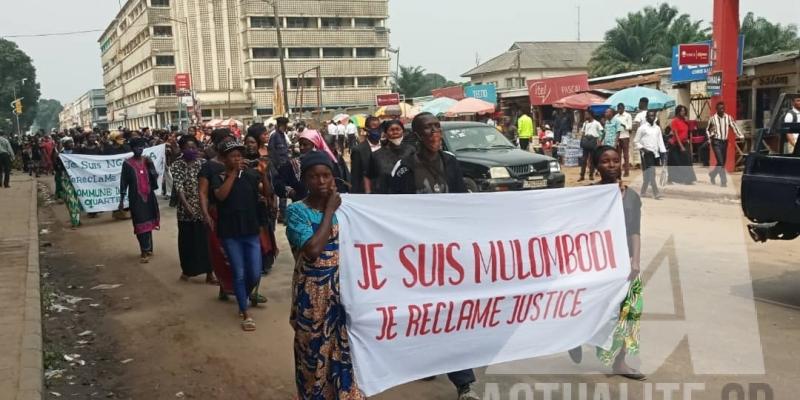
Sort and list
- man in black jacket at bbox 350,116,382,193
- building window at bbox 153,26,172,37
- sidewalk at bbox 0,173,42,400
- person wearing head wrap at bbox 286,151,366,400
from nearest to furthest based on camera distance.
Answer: person wearing head wrap at bbox 286,151,366,400, sidewalk at bbox 0,173,42,400, man in black jacket at bbox 350,116,382,193, building window at bbox 153,26,172,37

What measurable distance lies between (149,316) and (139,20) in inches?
3323

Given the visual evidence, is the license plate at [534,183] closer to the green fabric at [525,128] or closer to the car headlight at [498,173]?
the car headlight at [498,173]

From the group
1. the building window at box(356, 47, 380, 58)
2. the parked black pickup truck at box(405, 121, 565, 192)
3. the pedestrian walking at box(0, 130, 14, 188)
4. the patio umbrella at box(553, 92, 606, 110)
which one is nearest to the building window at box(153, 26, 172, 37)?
the building window at box(356, 47, 380, 58)

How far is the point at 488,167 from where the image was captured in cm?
1270

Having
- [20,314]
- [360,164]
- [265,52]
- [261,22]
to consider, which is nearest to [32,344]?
[20,314]

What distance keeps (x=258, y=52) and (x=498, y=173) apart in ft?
211

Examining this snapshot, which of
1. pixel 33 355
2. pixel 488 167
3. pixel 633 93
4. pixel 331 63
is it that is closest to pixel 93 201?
pixel 488 167

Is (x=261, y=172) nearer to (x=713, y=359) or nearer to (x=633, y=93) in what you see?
(x=713, y=359)

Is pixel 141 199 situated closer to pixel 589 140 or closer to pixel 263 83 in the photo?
pixel 589 140

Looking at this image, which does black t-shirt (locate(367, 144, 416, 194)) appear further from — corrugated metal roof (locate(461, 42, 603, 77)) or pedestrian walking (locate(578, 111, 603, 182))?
corrugated metal roof (locate(461, 42, 603, 77))

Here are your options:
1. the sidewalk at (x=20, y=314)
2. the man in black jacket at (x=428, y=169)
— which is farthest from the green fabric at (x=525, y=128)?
the man in black jacket at (x=428, y=169)

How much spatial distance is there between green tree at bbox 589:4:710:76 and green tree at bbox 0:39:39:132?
7569 centimetres

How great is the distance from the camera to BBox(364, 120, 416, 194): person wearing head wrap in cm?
638

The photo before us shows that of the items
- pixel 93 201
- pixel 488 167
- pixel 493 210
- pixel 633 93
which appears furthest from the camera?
pixel 633 93
